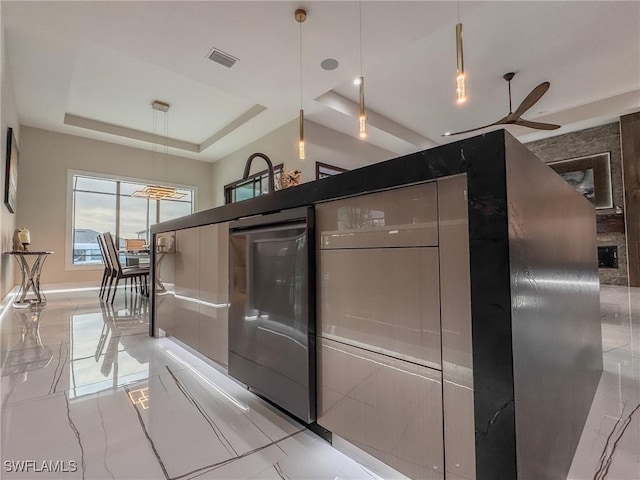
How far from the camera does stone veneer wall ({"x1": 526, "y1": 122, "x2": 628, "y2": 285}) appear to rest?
5.77 m

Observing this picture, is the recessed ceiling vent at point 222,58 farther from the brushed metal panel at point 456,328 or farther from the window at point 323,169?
the brushed metal panel at point 456,328

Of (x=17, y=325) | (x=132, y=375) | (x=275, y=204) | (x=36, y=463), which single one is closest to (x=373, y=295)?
(x=275, y=204)

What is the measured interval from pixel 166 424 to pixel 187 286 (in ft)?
3.00

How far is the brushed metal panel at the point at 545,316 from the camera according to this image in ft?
2.03

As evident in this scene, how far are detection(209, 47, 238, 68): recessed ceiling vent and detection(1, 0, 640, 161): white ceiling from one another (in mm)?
106

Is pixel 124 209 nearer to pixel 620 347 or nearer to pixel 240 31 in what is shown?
pixel 240 31

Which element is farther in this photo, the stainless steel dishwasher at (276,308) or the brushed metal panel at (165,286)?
the brushed metal panel at (165,286)

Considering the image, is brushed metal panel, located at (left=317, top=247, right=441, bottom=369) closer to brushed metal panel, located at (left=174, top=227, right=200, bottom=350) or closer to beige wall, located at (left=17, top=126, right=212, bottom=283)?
brushed metal panel, located at (left=174, top=227, right=200, bottom=350)

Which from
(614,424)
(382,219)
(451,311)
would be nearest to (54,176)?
(382,219)

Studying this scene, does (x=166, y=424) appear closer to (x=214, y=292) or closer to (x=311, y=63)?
(x=214, y=292)

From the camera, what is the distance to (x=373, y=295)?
849 mm

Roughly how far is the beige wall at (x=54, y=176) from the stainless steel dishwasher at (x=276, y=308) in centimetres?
648

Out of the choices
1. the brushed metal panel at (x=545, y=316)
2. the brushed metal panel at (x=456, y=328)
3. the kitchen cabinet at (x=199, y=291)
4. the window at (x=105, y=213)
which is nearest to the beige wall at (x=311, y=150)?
the window at (x=105, y=213)

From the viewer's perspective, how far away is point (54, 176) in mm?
5941
